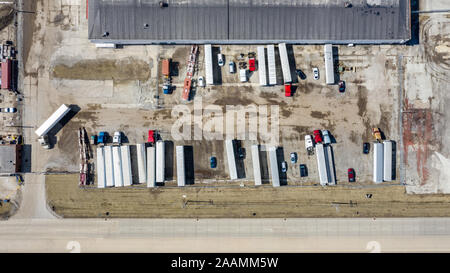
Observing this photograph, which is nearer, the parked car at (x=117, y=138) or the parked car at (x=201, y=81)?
the parked car at (x=117, y=138)

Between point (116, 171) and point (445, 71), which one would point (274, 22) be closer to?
point (445, 71)

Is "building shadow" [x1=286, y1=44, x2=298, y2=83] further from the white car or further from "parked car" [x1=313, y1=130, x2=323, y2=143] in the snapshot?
the white car

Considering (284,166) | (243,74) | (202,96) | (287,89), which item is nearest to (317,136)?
(284,166)

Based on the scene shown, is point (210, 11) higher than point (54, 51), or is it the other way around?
point (210, 11)

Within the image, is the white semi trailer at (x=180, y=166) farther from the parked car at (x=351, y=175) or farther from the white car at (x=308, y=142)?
the parked car at (x=351, y=175)

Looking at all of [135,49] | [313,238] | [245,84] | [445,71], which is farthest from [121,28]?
[445,71]

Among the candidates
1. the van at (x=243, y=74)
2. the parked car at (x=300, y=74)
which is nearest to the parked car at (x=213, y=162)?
the van at (x=243, y=74)
